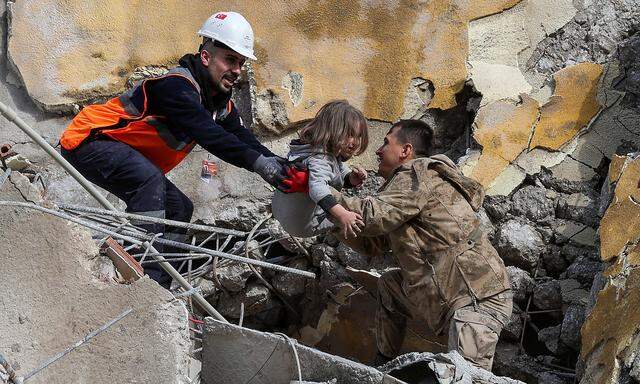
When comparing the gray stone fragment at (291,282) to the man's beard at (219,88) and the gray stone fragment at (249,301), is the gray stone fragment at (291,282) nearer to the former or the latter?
the gray stone fragment at (249,301)

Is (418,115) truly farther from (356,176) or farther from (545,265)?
(356,176)

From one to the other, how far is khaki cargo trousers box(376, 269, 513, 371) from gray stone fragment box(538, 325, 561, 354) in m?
0.64

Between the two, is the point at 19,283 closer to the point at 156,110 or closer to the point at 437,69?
the point at 156,110

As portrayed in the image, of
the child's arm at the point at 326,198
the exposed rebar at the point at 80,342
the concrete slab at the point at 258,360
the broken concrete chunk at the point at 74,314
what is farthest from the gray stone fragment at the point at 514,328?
the exposed rebar at the point at 80,342

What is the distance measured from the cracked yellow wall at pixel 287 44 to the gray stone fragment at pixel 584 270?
1.14 meters

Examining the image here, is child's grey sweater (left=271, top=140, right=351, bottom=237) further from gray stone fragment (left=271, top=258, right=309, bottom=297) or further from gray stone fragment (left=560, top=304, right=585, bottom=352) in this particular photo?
gray stone fragment (left=271, top=258, right=309, bottom=297)

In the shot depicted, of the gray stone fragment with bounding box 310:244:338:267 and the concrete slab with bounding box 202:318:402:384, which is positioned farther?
the gray stone fragment with bounding box 310:244:338:267

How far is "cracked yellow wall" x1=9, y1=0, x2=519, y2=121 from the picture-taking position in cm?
606

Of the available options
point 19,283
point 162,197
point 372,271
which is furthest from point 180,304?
point 372,271

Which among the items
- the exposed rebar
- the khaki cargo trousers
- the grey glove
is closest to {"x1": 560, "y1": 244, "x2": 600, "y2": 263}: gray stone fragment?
the khaki cargo trousers

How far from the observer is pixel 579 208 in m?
5.54

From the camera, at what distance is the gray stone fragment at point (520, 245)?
5.44m

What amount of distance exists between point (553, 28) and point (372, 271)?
63.3 inches

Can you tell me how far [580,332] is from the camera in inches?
195
